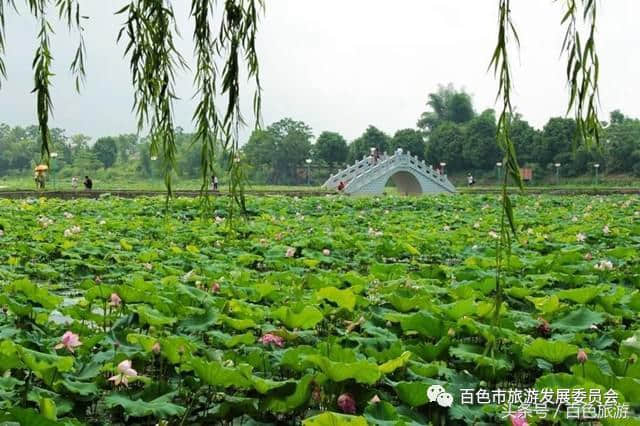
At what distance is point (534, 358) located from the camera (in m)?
1.46

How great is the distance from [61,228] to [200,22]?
3.92 metres

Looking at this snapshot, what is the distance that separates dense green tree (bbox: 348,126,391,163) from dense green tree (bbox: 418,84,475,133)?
10.1m

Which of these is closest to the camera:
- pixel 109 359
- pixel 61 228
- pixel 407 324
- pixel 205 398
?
pixel 205 398

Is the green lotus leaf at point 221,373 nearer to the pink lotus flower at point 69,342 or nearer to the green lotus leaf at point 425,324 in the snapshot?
the pink lotus flower at point 69,342

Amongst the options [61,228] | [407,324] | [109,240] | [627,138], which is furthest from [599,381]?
[627,138]

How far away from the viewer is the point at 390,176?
2189 cm

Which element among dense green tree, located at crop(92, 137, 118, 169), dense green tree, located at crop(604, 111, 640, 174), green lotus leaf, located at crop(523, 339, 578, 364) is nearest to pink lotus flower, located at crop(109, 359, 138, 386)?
green lotus leaf, located at crop(523, 339, 578, 364)

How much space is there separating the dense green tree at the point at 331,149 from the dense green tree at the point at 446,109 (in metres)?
13.9

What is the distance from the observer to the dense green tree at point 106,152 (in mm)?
34469

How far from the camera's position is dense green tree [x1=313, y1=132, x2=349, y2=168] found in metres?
42.0

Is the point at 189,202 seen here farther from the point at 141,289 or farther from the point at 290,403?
the point at 290,403

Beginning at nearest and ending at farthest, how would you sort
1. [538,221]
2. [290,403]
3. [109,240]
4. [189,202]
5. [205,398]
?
[290,403], [205,398], [109,240], [538,221], [189,202]

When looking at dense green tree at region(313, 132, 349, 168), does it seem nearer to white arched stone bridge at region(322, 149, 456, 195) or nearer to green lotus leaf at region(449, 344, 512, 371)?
white arched stone bridge at region(322, 149, 456, 195)

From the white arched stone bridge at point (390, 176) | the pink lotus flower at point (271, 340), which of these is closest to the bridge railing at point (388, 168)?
the white arched stone bridge at point (390, 176)
